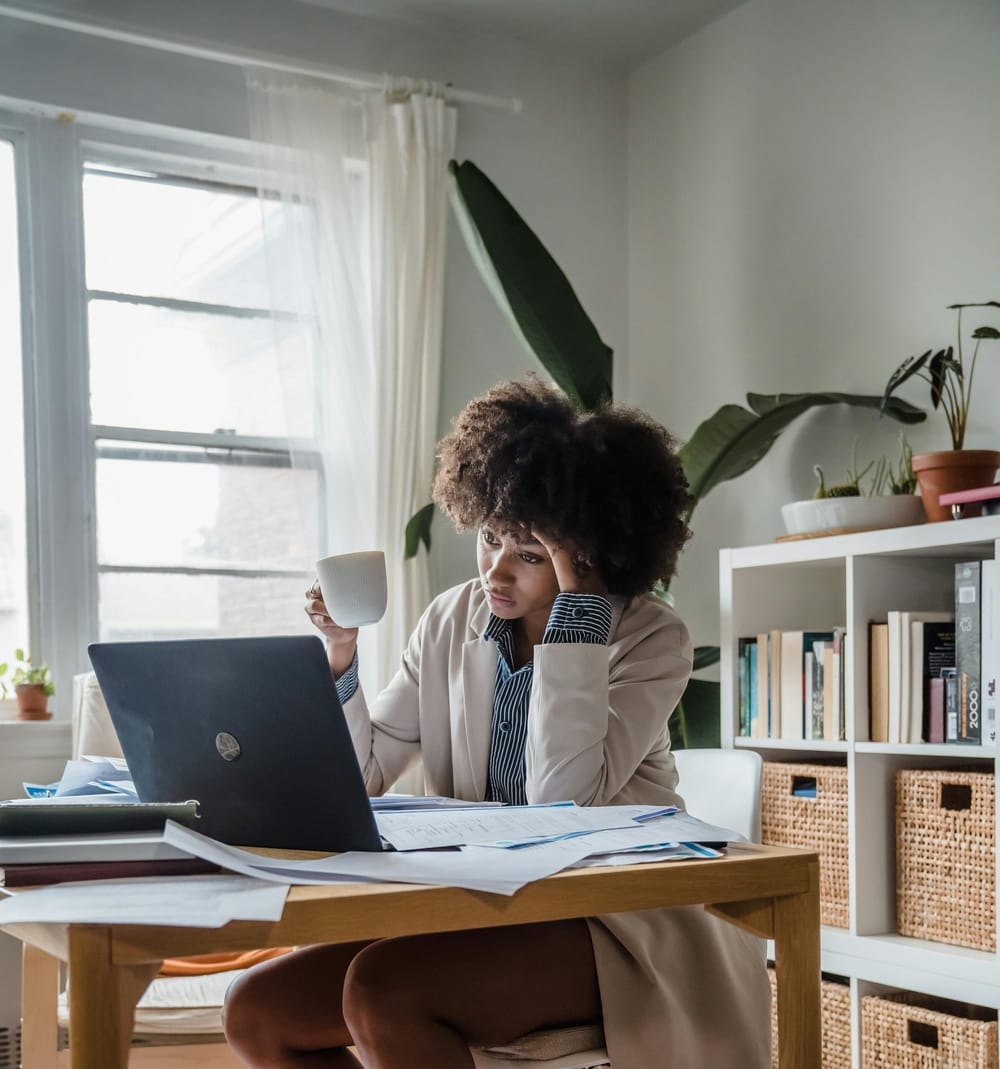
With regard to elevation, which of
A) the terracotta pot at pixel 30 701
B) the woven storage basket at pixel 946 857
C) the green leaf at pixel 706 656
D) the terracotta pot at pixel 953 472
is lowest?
the woven storage basket at pixel 946 857

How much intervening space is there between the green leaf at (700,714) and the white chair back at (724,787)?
1.20 meters

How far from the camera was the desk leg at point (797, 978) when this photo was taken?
3.63 ft

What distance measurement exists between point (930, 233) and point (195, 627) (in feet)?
6.75

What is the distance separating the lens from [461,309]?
12.1 ft

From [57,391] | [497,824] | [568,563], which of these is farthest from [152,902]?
[57,391]

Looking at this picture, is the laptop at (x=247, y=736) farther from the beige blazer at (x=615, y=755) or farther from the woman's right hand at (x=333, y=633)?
the woman's right hand at (x=333, y=633)

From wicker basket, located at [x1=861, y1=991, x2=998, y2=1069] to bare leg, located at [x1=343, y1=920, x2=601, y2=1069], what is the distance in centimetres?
120

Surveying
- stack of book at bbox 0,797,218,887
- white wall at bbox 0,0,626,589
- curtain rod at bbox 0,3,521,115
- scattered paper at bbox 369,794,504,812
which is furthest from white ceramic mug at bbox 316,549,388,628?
curtain rod at bbox 0,3,521,115

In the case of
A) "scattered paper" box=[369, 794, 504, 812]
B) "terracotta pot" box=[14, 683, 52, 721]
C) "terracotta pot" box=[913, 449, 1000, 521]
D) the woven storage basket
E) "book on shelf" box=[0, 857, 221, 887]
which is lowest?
the woven storage basket

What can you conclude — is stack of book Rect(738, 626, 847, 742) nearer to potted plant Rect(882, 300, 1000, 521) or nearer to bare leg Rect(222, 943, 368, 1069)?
potted plant Rect(882, 300, 1000, 521)

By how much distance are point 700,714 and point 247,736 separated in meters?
2.22

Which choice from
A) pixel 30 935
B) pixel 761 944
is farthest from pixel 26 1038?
pixel 761 944

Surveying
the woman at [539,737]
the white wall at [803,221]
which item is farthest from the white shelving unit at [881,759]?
the woman at [539,737]

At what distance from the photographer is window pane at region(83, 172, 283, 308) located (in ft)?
10.8
